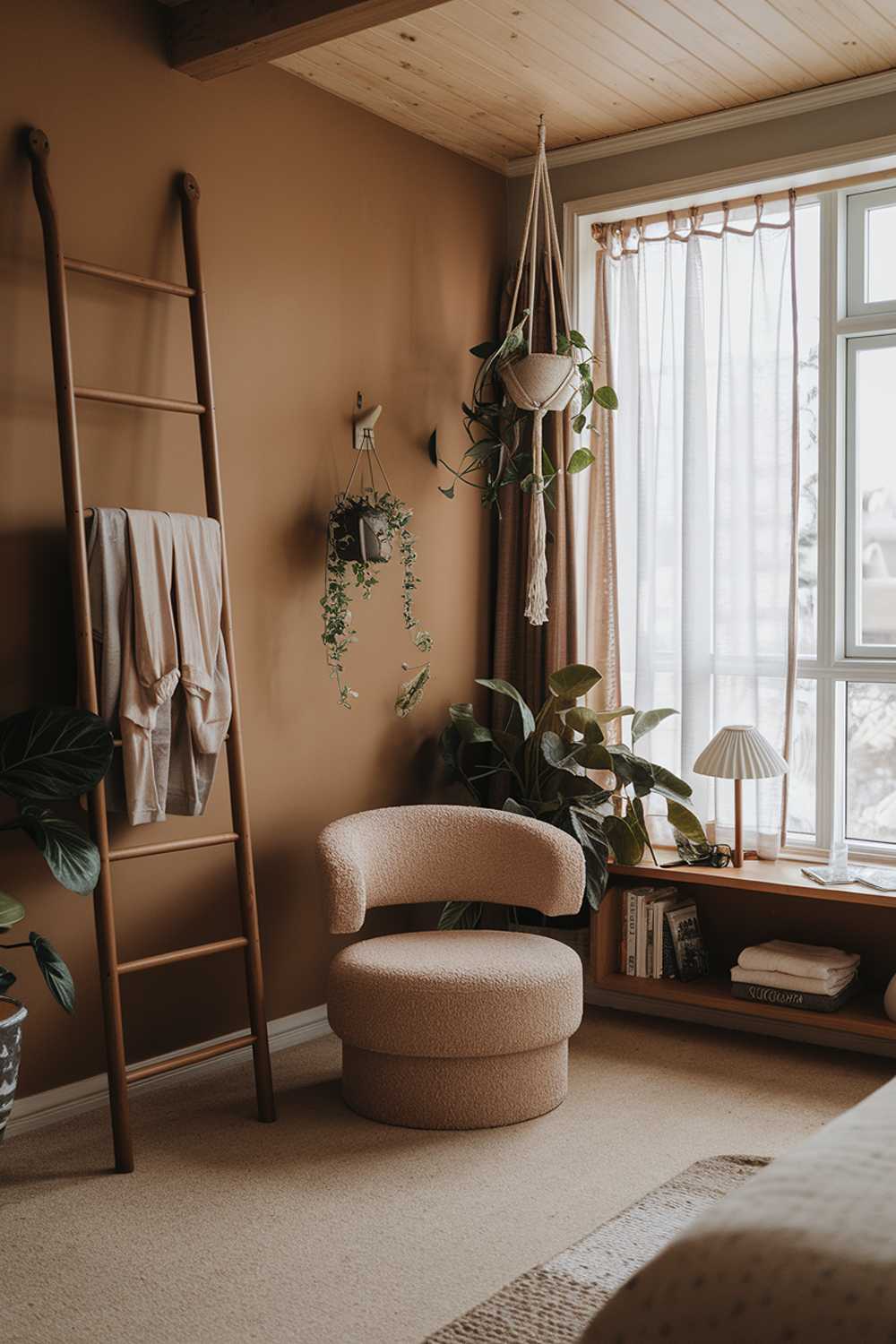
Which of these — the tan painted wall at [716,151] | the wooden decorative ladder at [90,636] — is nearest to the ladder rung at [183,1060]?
the wooden decorative ladder at [90,636]

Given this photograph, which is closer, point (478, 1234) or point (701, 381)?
point (478, 1234)

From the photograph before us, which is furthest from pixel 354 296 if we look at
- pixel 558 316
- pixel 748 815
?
pixel 748 815

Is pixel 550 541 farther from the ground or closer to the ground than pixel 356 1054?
farther from the ground

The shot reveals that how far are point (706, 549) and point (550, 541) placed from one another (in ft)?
1.76

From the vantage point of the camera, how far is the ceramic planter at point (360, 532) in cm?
372

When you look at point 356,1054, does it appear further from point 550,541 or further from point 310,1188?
point 550,541

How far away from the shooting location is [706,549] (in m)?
4.24

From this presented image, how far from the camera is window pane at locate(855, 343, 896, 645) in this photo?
4078mm

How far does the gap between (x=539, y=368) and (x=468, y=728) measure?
1.19 meters

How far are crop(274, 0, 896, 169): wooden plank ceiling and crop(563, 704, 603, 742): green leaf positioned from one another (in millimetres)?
1918

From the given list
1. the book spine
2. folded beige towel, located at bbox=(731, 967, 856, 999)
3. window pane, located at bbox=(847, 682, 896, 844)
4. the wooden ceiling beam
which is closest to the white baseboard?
the book spine

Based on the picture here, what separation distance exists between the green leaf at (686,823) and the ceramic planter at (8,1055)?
2085 mm

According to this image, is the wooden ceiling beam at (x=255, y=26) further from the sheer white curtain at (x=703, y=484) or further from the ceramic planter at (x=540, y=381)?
the sheer white curtain at (x=703, y=484)

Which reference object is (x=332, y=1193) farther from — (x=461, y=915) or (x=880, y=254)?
(x=880, y=254)
